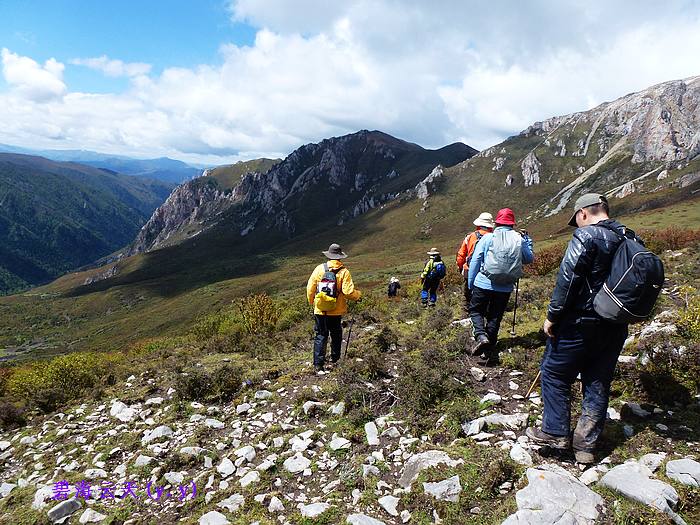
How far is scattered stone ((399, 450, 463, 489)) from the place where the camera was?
4664 millimetres

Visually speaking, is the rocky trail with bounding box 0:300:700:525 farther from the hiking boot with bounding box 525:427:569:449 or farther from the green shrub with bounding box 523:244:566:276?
the green shrub with bounding box 523:244:566:276

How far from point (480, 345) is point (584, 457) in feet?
11.4

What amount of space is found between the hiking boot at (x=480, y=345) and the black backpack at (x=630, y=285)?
3.61m

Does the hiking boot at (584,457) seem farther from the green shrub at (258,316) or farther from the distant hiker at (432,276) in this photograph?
the green shrub at (258,316)

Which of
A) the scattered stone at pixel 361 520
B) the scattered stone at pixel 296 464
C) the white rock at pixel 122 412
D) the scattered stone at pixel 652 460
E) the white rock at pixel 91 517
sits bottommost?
the white rock at pixel 122 412

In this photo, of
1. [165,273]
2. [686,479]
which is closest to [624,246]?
[686,479]

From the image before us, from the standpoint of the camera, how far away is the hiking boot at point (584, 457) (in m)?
4.59

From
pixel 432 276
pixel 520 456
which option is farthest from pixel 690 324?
pixel 432 276

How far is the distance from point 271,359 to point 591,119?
704 ft

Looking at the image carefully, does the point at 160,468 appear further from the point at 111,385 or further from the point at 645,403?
the point at 645,403

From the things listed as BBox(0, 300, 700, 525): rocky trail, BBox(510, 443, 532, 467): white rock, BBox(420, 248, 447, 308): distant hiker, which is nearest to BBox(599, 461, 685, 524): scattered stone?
BBox(0, 300, 700, 525): rocky trail

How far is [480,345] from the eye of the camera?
A: 317 inches

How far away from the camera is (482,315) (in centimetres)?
845

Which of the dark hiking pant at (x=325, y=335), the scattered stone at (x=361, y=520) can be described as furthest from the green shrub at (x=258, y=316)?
the scattered stone at (x=361, y=520)
